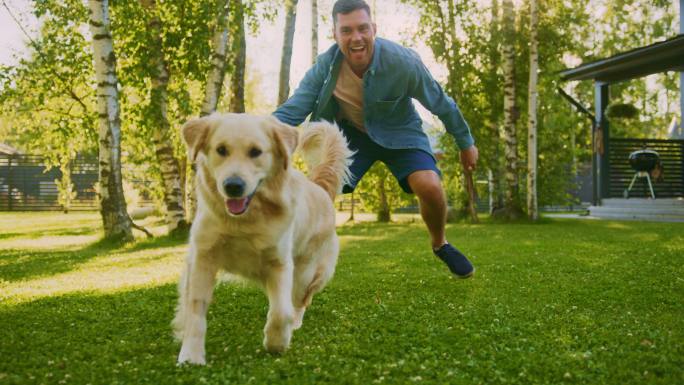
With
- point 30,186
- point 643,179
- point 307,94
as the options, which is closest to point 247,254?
point 307,94

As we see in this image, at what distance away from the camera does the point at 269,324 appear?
11.5ft

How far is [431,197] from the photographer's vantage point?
561 centimetres

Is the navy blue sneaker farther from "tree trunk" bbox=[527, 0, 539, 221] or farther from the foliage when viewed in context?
the foliage

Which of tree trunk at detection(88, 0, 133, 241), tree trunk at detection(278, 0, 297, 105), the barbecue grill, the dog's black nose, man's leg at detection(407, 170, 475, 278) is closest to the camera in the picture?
the dog's black nose

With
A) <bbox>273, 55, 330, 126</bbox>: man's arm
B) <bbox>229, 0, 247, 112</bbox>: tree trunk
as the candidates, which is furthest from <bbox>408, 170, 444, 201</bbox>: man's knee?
<bbox>229, 0, 247, 112</bbox>: tree trunk

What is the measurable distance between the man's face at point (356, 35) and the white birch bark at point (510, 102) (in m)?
14.1

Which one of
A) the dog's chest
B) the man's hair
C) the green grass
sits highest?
the man's hair

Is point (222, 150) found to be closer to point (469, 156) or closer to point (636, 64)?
point (469, 156)

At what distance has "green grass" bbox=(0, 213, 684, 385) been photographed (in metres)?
3.16

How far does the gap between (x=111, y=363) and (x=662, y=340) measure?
3.25 metres

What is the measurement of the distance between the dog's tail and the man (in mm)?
246

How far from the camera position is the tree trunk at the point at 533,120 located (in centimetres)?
1794

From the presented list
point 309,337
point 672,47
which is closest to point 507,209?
point 672,47

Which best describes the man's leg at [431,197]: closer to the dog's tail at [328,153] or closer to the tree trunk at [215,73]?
the dog's tail at [328,153]
